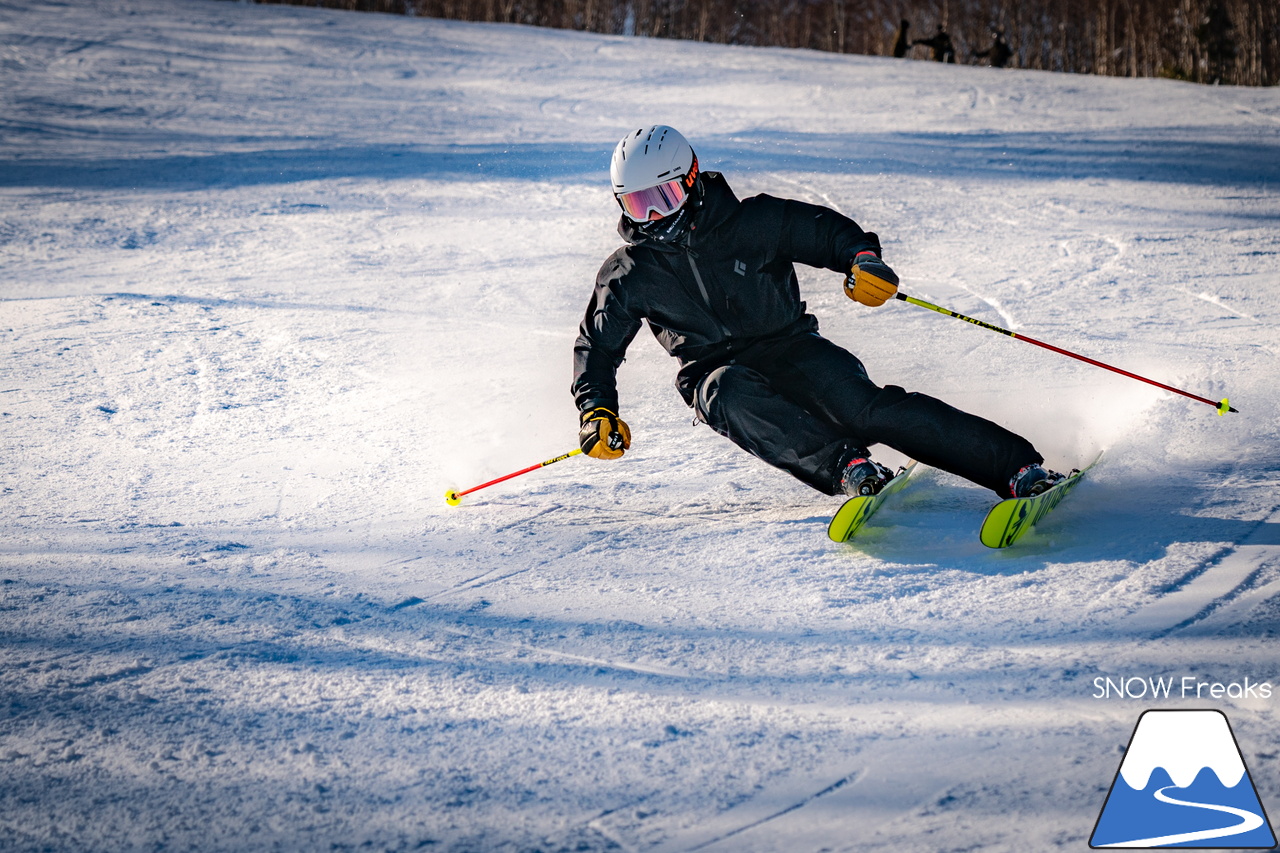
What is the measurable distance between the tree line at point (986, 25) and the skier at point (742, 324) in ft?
42.1

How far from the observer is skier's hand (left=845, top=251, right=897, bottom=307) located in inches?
133

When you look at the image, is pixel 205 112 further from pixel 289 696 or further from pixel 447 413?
pixel 289 696

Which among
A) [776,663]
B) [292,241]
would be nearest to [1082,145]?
[292,241]

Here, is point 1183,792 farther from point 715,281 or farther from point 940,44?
point 940,44

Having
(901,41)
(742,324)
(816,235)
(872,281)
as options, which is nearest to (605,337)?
(742,324)

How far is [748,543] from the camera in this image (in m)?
3.21

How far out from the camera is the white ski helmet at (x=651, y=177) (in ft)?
11.3

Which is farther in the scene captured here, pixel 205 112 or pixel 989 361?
pixel 205 112

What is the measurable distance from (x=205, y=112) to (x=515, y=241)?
5.72 m

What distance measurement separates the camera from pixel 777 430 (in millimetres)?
3352

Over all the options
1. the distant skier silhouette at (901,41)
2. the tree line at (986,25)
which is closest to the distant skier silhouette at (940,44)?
the distant skier silhouette at (901,41)

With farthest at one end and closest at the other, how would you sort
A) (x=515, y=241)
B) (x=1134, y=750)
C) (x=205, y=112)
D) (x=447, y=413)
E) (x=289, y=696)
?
(x=205, y=112)
(x=515, y=241)
(x=447, y=413)
(x=289, y=696)
(x=1134, y=750)

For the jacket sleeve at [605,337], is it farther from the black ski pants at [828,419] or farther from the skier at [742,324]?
the black ski pants at [828,419]

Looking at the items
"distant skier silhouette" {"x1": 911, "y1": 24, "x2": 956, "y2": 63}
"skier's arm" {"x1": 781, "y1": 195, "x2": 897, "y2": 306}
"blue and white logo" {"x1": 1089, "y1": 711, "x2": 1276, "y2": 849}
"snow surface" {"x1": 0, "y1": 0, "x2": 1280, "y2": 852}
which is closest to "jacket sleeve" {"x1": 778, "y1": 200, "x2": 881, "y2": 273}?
"skier's arm" {"x1": 781, "y1": 195, "x2": 897, "y2": 306}
